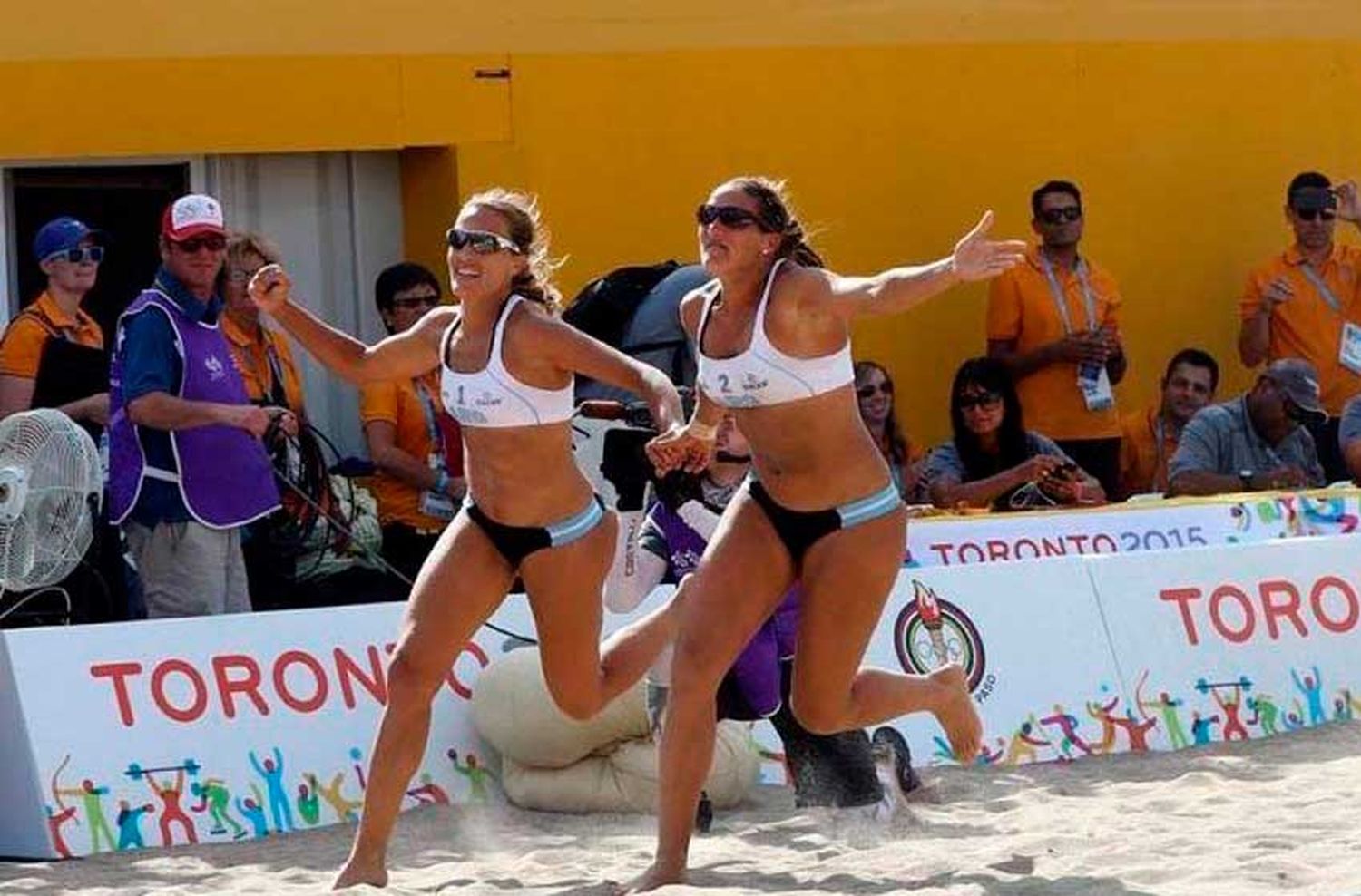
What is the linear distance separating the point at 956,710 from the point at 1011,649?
2075 mm

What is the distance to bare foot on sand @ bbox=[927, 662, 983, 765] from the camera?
851 centimetres

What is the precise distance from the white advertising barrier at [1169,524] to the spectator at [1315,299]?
70.2 inches

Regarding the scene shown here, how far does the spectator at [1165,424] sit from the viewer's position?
1355 cm

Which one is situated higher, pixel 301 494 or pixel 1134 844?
pixel 301 494

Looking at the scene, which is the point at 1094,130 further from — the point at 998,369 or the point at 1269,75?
the point at 998,369

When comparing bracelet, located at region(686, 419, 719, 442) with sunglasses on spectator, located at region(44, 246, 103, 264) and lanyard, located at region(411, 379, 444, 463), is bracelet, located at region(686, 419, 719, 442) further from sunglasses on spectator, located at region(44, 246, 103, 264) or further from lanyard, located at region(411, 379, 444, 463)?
lanyard, located at region(411, 379, 444, 463)

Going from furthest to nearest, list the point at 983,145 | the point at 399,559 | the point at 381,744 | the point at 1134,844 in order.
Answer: the point at 983,145 < the point at 399,559 < the point at 1134,844 < the point at 381,744

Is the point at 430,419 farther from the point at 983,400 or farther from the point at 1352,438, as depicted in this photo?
the point at 1352,438

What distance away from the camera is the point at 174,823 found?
9227mm

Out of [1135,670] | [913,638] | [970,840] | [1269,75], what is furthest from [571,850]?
[1269,75]

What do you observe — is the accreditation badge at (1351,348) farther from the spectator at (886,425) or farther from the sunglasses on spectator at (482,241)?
the sunglasses on spectator at (482,241)

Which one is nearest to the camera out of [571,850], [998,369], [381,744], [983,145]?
[381,744]

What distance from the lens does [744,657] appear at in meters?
8.80

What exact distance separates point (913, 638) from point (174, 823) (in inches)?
108
